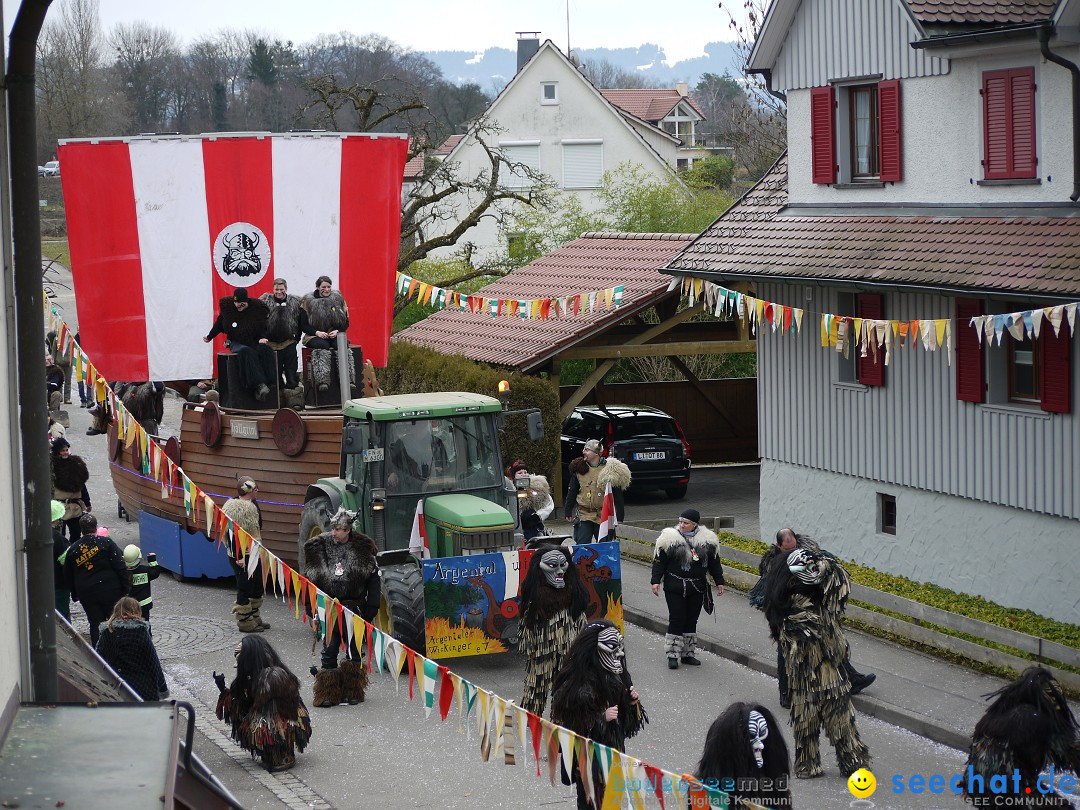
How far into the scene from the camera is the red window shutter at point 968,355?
50.4ft

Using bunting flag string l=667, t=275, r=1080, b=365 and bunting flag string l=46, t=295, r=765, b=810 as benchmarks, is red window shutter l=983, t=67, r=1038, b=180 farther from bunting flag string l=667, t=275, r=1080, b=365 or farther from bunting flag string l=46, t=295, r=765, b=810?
bunting flag string l=46, t=295, r=765, b=810

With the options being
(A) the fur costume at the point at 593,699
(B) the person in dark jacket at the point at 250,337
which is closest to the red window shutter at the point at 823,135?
(B) the person in dark jacket at the point at 250,337

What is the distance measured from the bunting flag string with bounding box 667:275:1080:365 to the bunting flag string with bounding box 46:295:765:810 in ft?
19.0

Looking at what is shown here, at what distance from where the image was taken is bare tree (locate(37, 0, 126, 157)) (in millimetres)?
49938

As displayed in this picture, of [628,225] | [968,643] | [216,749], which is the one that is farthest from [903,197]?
[628,225]

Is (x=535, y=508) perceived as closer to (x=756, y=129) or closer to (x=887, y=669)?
(x=887, y=669)

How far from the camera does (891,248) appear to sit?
16.1 meters

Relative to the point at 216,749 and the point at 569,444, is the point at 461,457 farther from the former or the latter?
the point at 569,444

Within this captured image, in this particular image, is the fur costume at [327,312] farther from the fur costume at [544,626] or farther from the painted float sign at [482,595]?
the fur costume at [544,626]

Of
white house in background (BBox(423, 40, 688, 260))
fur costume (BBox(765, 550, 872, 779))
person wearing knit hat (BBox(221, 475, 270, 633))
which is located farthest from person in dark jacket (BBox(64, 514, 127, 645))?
white house in background (BBox(423, 40, 688, 260))

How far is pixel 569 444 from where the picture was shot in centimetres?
2384

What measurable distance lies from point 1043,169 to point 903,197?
7.61 feet

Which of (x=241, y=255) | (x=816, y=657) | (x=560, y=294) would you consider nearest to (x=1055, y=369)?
(x=816, y=657)

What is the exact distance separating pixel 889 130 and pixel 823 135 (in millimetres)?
1262
